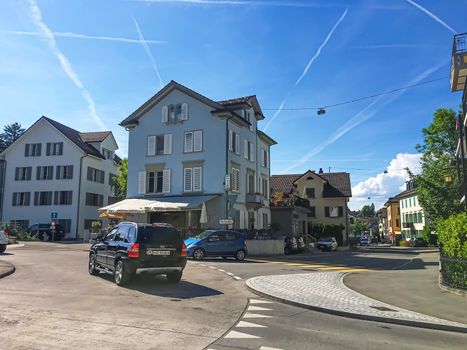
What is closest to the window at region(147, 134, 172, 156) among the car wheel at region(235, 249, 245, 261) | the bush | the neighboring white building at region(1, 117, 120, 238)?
the neighboring white building at region(1, 117, 120, 238)

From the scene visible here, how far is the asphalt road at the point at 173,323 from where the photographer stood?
20.8 ft

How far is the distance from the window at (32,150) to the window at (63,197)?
217 inches

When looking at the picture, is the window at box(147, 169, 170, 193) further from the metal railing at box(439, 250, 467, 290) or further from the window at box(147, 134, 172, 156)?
the metal railing at box(439, 250, 467, 290)

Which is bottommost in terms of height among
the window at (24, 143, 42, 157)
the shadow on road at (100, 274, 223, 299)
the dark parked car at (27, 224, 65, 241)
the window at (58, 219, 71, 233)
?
the shadow on road at (100, 274, 223, 299)

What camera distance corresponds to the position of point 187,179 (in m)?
34.6

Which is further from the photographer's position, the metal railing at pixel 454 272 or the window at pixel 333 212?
the window at pixel 333 212

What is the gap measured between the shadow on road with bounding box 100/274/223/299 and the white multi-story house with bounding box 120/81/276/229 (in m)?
17.5

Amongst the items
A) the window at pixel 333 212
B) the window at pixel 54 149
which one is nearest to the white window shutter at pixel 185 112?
the window at pixel 54 149

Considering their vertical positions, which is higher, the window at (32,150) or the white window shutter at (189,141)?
the window at (32,150)

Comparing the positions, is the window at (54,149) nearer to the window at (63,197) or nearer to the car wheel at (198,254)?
the window at (63,197)

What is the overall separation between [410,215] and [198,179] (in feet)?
184

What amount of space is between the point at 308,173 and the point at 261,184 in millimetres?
19844

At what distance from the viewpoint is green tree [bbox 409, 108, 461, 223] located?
33.1 m

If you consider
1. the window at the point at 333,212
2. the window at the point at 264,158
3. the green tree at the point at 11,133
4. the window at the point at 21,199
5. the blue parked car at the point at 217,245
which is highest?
the green tree at the point at 11,133
